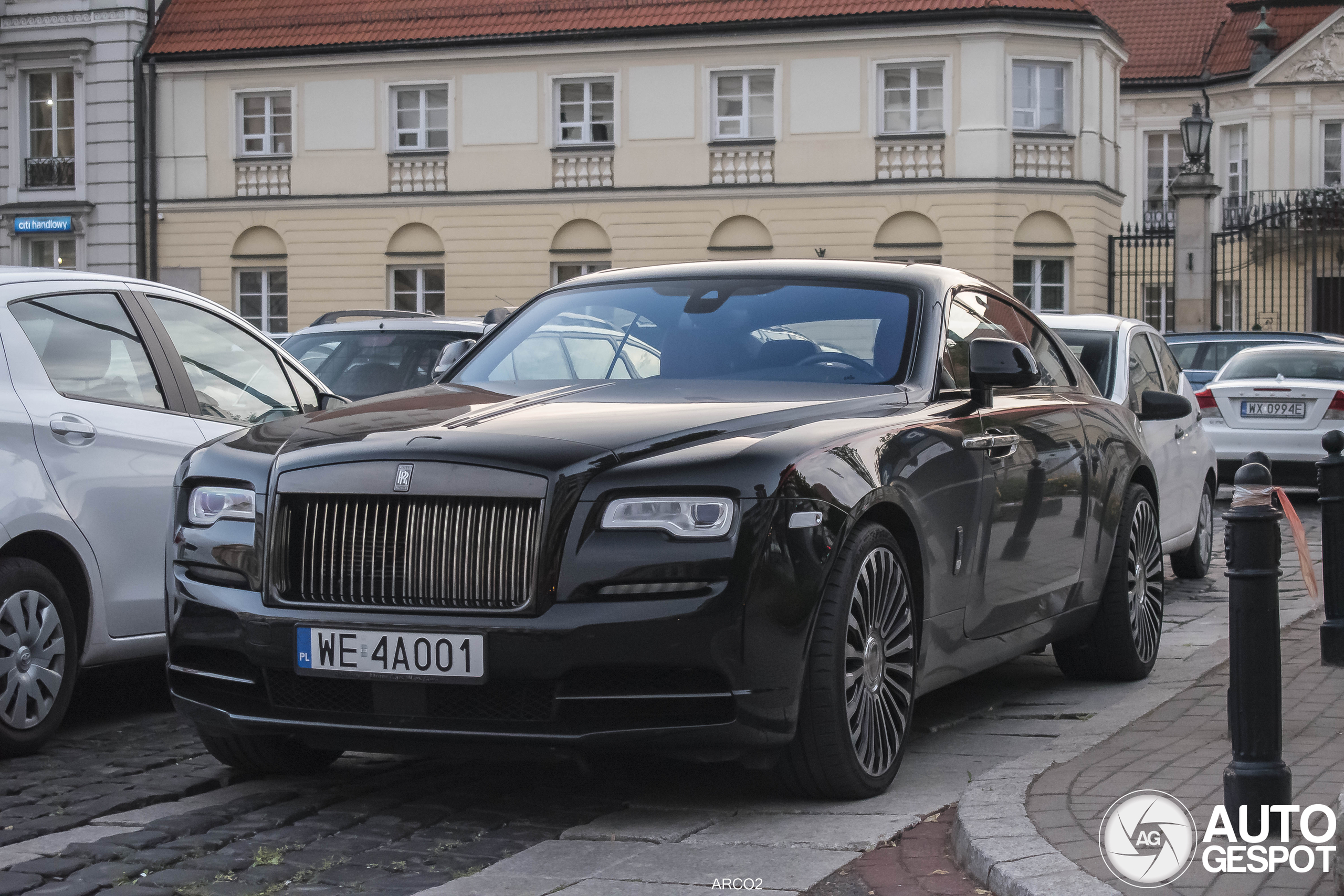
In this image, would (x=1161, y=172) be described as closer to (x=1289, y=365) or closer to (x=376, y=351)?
(x=1289, y=365)

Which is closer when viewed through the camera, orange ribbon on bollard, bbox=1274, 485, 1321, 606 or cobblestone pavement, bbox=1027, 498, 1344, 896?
cobblestone pavement, bbox=1027, 498, 1344, 896

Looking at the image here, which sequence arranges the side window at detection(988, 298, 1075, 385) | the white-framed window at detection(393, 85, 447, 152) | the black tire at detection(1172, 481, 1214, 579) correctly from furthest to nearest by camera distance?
1. the white-framed window at detection(393, 85, 447, 152)
2. the black tire at detection(1172, 481, 1214, 579)
3. the side window at detection(988, 298, 1075, 385)

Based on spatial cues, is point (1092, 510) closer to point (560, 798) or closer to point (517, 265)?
point (560, 798)

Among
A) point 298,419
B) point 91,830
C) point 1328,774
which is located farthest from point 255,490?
point 1328,774

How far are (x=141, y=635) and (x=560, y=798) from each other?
2140 mm

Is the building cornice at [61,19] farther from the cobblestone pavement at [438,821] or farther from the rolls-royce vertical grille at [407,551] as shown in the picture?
the rolls-royce vertical grille at [407,551]

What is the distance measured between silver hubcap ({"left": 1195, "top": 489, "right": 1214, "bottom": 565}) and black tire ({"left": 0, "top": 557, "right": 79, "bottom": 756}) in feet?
24.5

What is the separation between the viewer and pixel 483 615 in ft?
15.4

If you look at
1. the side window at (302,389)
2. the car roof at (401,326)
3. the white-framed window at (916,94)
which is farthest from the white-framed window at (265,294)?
the side window at (302,389)

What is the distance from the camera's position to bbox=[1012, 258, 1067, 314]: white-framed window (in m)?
35.7

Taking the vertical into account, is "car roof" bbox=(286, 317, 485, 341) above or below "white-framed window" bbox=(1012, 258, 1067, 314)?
below

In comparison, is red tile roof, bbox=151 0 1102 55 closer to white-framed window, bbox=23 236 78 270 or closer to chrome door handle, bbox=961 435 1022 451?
white-framed window, bbox=23 236 78 270

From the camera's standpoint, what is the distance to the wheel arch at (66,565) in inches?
245

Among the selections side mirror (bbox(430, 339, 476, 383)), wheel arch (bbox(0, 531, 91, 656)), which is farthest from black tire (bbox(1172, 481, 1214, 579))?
wheel arch (bbox(0, 531, 91, 656))
